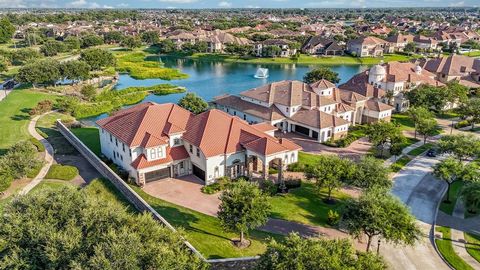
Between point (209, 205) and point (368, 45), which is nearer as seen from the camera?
point (209, 205)

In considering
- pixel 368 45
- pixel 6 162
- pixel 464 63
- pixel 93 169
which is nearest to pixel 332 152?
pixel 93 169

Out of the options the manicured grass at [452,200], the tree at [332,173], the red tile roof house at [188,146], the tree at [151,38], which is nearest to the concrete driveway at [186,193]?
the red tile roof house at [188,146]

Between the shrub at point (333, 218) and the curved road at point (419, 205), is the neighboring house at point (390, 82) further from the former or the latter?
the shrub at point (333, 218)

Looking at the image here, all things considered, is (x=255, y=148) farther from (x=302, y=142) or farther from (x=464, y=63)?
(x=464, y=63)

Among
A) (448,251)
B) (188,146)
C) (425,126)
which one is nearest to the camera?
(448,251)

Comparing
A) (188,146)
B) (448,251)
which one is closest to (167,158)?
(188,146)

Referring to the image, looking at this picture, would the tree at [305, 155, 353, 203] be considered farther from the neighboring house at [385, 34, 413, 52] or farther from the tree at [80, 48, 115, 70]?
the neighboring house at [385, 34, 413, 52]

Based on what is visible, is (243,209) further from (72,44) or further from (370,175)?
(72,44)

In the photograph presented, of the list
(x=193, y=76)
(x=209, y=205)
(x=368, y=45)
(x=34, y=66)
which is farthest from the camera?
(x=368, y=45)
